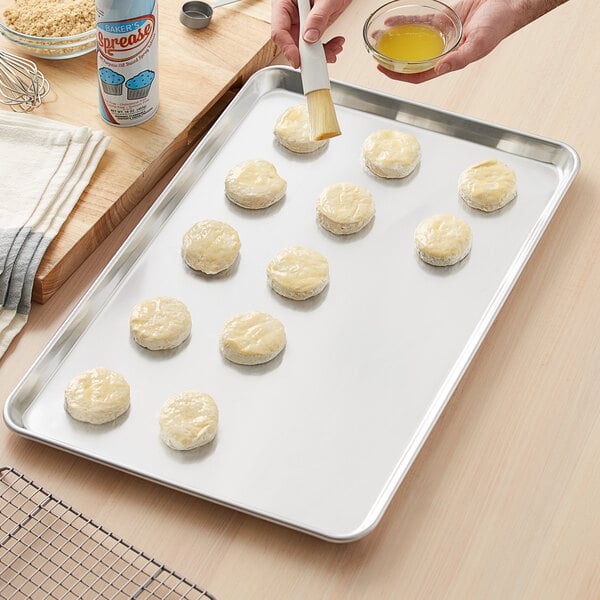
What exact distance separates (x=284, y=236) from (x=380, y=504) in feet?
1.72

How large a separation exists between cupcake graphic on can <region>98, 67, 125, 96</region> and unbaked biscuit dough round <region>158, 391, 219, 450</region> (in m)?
0.58

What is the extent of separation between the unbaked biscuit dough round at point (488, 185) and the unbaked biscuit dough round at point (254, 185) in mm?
322

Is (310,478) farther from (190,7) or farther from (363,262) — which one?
(190,7)

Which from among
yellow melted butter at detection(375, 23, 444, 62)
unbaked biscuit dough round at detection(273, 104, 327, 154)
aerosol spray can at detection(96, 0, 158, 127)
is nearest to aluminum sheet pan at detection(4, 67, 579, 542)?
unbaked biscuit dough round at detection(273, 104, 327, 154)

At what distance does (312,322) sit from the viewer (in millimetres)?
1425

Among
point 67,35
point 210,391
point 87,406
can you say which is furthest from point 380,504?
point 67,35

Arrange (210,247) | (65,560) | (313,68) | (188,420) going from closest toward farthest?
1. (65,560)
2. (188,420)
3. (313,68)
4. (210,247)

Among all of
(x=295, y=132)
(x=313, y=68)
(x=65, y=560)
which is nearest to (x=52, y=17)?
(x=295, y=132)

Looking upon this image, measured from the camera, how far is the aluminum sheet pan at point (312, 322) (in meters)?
1.25

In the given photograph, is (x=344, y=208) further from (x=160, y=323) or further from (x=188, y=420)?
(x=188, y=420)

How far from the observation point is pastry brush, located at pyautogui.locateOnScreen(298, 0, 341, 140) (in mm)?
1340

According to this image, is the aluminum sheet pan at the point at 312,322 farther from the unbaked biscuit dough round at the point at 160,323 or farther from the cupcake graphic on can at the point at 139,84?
the cupcake graphic on can at the point at 139,84

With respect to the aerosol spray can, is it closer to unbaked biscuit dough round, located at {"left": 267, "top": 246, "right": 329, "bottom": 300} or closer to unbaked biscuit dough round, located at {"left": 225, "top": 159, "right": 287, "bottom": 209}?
unbaked biscuit dough round, located at {"left": 225, "top": 159, "right": 287, "bottom": 209}

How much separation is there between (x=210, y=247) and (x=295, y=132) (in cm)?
31
